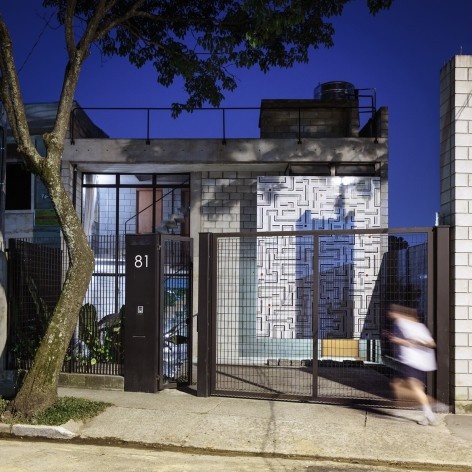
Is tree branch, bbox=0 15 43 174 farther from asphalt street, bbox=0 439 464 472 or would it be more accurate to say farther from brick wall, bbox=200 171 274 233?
brick wall, bbox=200 171 274 233

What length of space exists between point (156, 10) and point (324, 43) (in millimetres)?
3694

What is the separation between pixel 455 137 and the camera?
9094 millimetres

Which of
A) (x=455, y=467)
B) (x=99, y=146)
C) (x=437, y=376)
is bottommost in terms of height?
(x=455, y=467)

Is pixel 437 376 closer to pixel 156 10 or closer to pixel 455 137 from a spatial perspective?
pixel 455 137

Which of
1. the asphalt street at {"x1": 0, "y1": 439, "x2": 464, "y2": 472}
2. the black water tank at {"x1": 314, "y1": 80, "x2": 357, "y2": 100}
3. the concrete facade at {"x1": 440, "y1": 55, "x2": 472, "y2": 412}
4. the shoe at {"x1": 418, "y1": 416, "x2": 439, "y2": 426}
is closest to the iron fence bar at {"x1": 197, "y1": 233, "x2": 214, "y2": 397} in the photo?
the asphalt street at {"x1": 0, "y1": 439, "x2": 464, "y2": 472}

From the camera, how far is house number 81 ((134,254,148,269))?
33.7 ft

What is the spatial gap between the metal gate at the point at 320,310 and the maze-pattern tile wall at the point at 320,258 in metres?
0.03

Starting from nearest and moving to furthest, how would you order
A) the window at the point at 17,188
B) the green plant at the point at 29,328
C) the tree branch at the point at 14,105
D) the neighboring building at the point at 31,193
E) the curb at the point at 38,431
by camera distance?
the curb at the point at 38,431 < the tree branch at the point at 14,105 < the green plant at the point at 29,328 < the neighboring building at the point at 31,193 < the window at the point at 17,188

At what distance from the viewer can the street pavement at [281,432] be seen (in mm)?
7129

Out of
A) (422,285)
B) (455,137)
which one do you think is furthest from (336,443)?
(455,137)

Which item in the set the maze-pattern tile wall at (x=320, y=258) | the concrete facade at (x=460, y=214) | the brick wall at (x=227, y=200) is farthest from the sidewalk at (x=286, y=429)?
the brick wall at (x=227, y=200)

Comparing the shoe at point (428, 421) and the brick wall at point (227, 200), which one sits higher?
the brick wall at point (227, 200)

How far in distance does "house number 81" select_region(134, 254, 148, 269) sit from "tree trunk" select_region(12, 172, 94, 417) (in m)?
1.40

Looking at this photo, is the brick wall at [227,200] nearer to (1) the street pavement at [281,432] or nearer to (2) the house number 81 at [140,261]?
(2) the house number 81 at [140,261]
